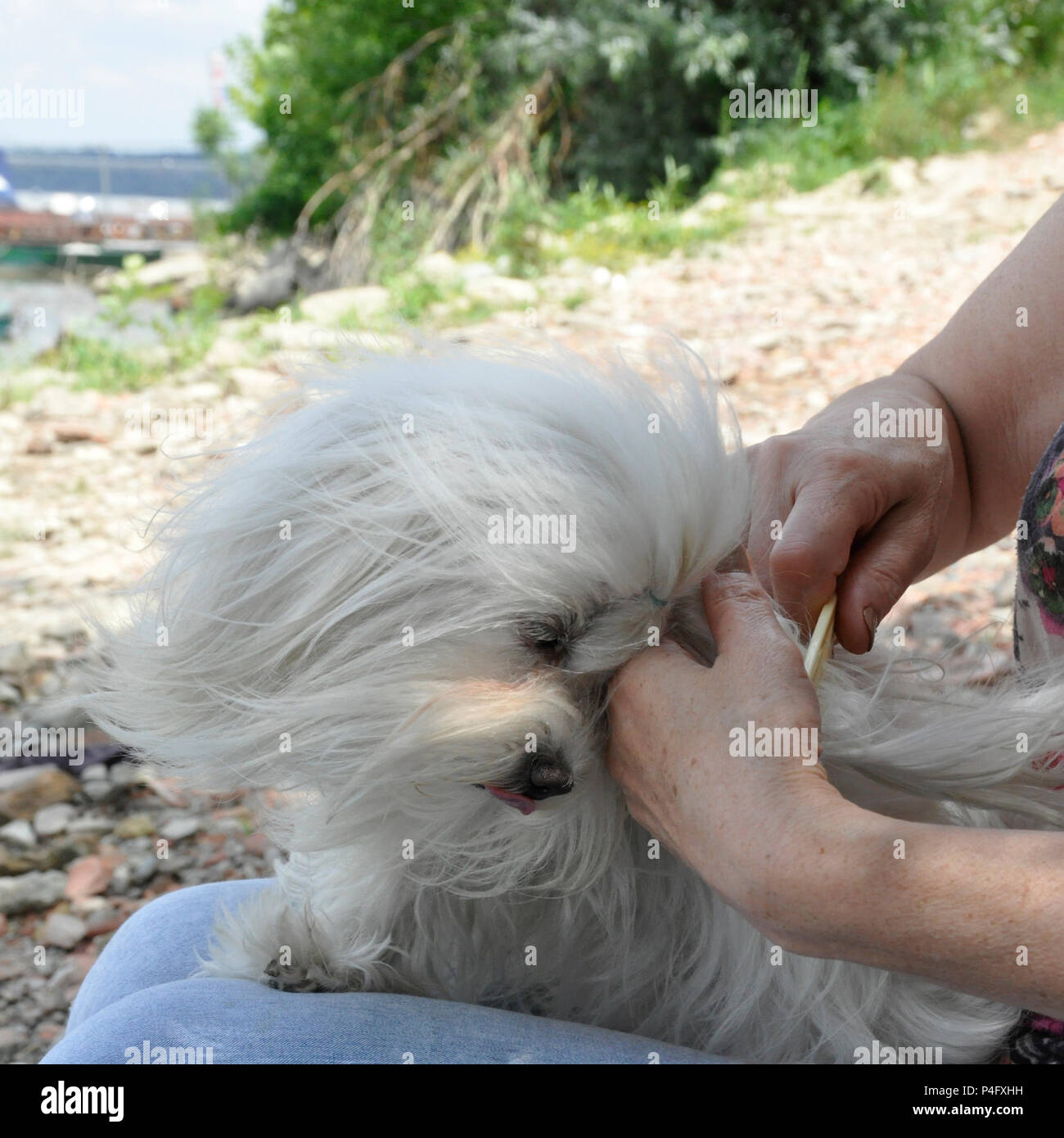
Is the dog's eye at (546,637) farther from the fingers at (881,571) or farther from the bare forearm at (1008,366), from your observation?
the bare forearm at (1008,366)

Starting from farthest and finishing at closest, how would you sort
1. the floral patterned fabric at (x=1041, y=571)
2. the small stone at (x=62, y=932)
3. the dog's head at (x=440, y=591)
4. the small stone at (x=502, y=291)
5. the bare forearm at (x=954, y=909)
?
1. the small stone at (x=502, y=291)
2. the small stone at (x=62, y=932)
3. the floral patterned fabric at (x=1041, y=571)
4. the dog's head at (x=440, y=591)
5. the bare forearm at (x=954, y=909)

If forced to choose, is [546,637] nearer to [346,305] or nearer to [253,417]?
[253,417]

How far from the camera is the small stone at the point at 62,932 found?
107 inches

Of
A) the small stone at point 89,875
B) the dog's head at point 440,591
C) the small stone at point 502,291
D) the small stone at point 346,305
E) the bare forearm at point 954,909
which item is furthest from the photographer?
the small stone at point 346,305

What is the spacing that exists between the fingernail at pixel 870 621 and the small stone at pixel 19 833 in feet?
7.79

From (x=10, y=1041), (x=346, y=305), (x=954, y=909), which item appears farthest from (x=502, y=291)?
(x=954, y=909)

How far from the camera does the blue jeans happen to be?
4.26 feet

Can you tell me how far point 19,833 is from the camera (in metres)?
2.99

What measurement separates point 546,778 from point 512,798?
0.05m

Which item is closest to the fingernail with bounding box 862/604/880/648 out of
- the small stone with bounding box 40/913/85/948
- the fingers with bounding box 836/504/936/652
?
the fingers with bounding box 836/504/936/652

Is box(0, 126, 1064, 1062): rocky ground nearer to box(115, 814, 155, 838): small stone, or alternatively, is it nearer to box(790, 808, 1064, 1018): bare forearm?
box(115, 814, 155, 838): small stone

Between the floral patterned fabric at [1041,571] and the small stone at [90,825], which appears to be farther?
the small stone at [90,825]

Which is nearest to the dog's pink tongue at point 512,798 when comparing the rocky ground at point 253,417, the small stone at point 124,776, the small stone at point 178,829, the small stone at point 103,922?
the rocky ground at point 253,417
